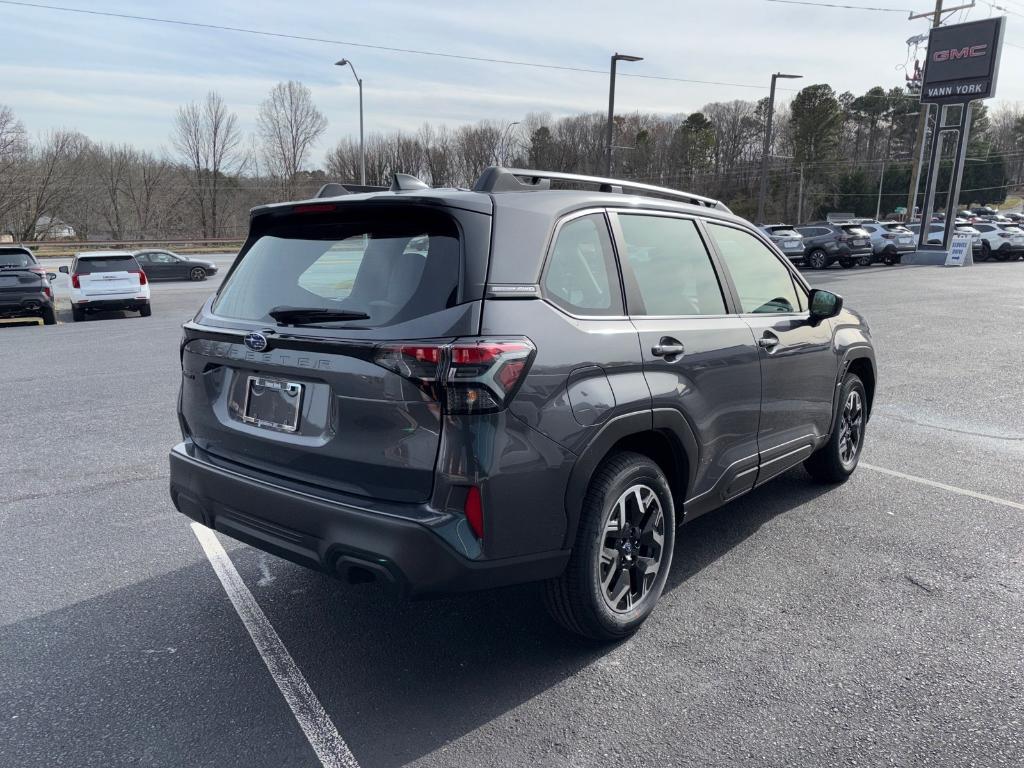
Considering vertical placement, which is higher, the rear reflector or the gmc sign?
the gmc sign

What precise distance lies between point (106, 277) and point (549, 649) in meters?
16.8

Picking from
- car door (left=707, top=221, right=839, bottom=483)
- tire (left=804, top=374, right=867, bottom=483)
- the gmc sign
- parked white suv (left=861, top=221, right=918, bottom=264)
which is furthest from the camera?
parked white suv (left=861, top=221, right=918, bottom=264)

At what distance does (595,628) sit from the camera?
3.04 meters

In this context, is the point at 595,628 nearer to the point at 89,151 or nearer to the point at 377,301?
the point at 377,301

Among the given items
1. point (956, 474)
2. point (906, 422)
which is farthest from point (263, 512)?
point (906, 422)

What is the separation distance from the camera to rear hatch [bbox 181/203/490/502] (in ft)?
8.45

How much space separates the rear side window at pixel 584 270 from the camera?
2.91m

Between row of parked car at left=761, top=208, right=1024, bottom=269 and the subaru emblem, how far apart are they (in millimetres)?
28373

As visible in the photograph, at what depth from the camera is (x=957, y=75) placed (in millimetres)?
29281

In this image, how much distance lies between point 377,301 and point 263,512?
0.91 meters

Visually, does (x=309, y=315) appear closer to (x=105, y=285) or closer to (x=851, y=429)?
(x=851, y=429)

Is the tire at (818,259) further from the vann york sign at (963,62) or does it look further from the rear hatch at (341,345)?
the rear hatch at (341,345)

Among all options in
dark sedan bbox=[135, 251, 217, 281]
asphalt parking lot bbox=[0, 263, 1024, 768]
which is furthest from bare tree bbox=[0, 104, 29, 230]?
asphalt parking lot bbox=[0, 263, 1024, 768]

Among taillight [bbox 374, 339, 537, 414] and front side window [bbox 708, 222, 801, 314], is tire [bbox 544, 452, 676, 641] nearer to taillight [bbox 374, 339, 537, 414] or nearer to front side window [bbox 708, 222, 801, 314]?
taillight [bbox 374, 339, 537, 414]
